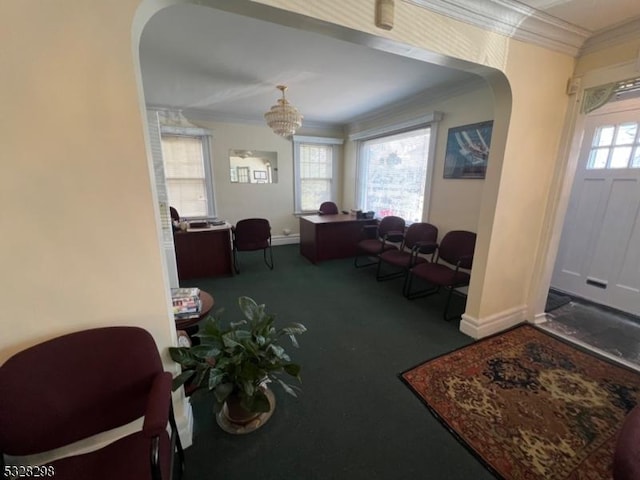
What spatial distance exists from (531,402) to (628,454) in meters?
1.05

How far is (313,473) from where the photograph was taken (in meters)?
1.20

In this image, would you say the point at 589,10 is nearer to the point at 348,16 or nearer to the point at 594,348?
the point at 348,16

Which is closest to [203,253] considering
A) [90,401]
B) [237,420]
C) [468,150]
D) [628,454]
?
[237,420]

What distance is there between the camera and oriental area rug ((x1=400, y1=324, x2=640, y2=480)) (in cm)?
126

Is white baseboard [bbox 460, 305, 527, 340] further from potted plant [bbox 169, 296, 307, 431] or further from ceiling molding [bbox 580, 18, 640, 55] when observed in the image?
ceiling molding [bbox 580, 18, 640, 55]

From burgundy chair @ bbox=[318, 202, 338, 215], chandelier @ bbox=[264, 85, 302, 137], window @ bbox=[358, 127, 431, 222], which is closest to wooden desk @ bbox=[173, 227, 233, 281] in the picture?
chandelier @ bbox=[264, 85, 302, 137]

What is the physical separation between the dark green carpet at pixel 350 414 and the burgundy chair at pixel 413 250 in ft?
1.62

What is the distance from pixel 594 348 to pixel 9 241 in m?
3.67

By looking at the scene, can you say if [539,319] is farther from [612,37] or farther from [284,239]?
[284,239]

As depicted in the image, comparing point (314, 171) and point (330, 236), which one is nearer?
point (330, 236)

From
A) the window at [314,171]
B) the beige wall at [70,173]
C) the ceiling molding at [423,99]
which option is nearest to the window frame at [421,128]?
the ceiling molding at [423,99]

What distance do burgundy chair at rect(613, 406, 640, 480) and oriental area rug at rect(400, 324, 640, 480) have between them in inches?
25.6

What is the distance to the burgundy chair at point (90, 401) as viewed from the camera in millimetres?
816

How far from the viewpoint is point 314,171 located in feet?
17.2
